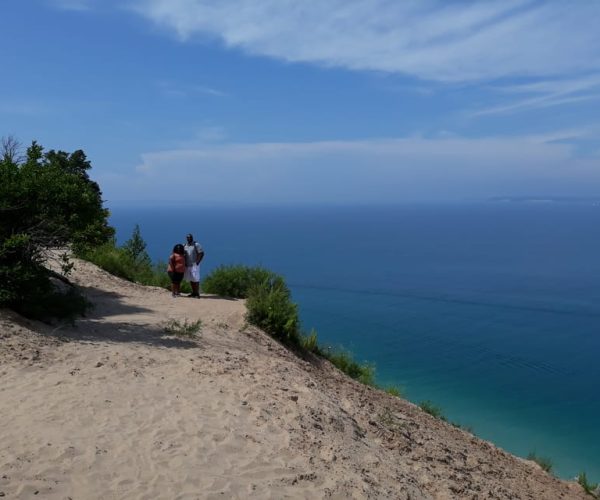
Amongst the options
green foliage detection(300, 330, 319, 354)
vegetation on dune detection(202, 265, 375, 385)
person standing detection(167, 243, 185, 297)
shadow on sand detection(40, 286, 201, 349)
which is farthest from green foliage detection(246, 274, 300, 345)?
person standing detection(167, 243, 185, 297)

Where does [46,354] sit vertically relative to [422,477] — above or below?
above

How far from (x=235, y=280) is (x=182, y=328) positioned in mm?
5343

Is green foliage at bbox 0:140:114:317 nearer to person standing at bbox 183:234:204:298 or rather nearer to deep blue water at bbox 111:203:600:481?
person standing at bbox 183:234:204:298

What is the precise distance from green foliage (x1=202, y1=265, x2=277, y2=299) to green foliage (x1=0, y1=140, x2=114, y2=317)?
535 centimetres

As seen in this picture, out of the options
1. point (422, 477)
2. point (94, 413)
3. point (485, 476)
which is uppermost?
point (94, 413)

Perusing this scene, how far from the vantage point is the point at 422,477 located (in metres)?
7.68

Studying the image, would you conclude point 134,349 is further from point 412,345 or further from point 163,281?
point 412,345

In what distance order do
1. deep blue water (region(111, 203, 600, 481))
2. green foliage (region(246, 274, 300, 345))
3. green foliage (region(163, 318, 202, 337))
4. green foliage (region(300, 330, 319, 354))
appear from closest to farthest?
green foliage (region(163, 318, 202, 337)) < green foliage (region(246, 274, 300, 345)) < green foliage (region(300, 330, 319, 354)) < deep blue water (region(111, 203, 600, 481))

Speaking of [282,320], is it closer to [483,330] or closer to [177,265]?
[177,265]

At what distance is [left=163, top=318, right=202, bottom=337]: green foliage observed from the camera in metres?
11.7

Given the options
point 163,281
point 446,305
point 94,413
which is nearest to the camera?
point 94,413

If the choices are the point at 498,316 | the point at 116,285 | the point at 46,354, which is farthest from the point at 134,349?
the point at 498,316

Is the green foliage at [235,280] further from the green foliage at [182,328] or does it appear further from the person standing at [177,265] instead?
the green foliage at [182,328]

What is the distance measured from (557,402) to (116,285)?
58.6 feet
